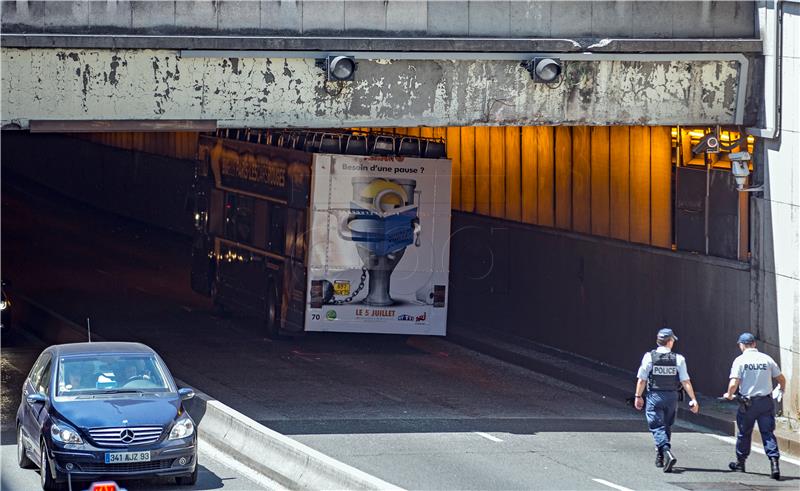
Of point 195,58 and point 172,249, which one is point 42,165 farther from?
point 195,58

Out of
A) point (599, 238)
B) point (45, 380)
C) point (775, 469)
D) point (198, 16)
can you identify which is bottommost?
point (775, 469)

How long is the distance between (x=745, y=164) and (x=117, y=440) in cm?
970

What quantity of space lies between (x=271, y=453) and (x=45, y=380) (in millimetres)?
2491

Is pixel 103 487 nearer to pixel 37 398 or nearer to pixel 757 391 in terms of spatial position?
Answer: pixel 37 398

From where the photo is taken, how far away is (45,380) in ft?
47.0

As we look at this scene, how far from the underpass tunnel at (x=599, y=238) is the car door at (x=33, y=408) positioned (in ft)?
31.3

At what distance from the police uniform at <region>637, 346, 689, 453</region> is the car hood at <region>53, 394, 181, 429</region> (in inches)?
205

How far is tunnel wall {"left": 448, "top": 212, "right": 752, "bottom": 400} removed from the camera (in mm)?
19656

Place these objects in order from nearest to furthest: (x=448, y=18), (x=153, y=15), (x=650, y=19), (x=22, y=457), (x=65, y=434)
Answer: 1. (x=65, y=434)
2. (x=22, y=457)
3. (x=153, y=15)
4. (x=448, y=18)
5. (x=650, y=19)

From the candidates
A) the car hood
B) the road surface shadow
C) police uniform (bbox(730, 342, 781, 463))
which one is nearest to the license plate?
the car hood

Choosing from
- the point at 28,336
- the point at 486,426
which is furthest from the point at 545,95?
the point at 28,336

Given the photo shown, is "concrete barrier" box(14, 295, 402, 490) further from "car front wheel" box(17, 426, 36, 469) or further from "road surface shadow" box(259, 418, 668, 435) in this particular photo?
"car front wheel" box(17, 426, 36, 469)

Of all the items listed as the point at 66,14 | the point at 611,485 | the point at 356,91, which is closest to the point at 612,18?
the point at 356,91

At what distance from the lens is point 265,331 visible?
25078 mm
